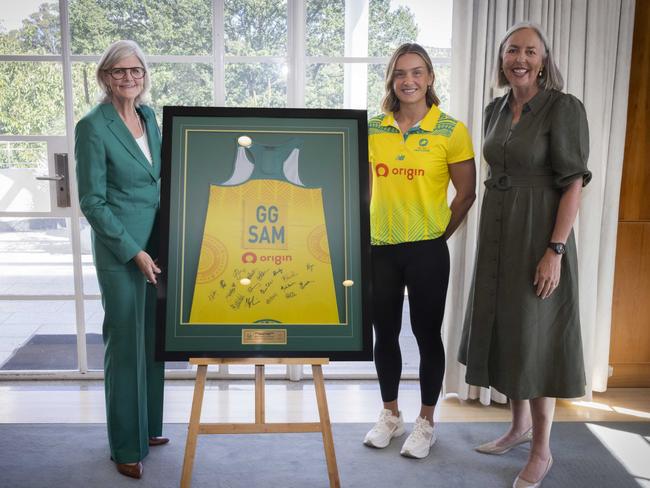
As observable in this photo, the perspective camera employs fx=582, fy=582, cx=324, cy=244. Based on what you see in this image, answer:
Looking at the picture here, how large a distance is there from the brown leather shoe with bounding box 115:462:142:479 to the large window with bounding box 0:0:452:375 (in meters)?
1.16

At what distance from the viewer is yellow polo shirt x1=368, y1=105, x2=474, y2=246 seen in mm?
2215

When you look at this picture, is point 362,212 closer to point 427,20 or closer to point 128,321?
point 128,321

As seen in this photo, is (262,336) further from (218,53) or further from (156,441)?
(218,53)

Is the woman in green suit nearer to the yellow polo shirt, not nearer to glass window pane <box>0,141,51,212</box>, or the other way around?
the yellow polo shirt

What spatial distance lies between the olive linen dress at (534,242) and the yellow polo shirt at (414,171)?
0.17 m

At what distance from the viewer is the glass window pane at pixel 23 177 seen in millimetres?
3084

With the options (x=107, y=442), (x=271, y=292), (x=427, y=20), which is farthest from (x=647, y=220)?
(x=107, y=442)

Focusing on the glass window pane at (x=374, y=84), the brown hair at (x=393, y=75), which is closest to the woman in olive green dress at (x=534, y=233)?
the brown hair at (x=393, y=75)

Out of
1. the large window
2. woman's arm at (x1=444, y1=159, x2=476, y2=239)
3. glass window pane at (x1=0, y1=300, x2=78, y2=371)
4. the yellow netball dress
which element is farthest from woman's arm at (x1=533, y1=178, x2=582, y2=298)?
glass window pane at (x1=0, y1=300, x2=78, y2=371)

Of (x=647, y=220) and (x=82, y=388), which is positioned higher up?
(x=647, y=220)

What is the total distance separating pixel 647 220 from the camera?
10.0 feet

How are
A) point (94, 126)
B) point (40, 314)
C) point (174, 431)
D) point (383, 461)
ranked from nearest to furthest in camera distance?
1. point (94, 126)
2. point (383, 461)
3. point (174, 431)
4. point (40, 314)

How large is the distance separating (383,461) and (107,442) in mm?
1188

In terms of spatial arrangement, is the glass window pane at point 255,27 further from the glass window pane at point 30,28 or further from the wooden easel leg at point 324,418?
the wooden easel leg at point 324,418
